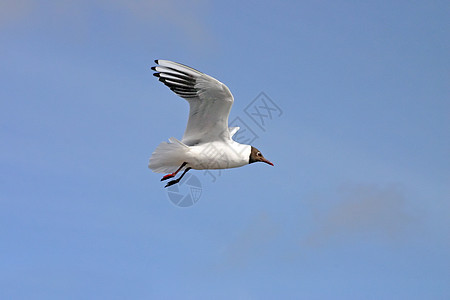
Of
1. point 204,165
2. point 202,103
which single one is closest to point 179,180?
point 204,165

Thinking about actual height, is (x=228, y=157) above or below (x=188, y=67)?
below

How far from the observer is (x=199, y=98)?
13.2 metres

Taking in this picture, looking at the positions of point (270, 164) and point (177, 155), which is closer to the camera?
point (177, 155)

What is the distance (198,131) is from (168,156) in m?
0.65

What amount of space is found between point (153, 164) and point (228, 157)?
127cm

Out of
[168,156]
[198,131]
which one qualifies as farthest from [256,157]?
[168,156]

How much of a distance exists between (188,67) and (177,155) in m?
1.47

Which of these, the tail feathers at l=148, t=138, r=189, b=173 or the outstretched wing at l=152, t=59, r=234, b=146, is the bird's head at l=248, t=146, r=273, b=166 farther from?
the tail feathers at l=148, t=138, r=189, b=173

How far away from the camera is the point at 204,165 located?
1364 centimetres

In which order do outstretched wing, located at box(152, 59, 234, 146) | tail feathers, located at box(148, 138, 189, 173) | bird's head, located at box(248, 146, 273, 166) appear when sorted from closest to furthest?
outstretched wing, located at box(152, 59, 234, 146) → tail feathers, located at box(148, 138, 189, 173) → bird's head, located at box(248, 146, 273, 166)

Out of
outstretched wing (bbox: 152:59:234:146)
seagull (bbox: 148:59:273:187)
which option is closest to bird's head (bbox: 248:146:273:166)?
seagull (bbox: 148:59:273:187)

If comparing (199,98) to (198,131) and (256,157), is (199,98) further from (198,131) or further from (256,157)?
(256,157)

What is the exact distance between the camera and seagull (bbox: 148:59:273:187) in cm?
1311

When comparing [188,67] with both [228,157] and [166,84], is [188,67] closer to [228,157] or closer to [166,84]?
[166,84]
